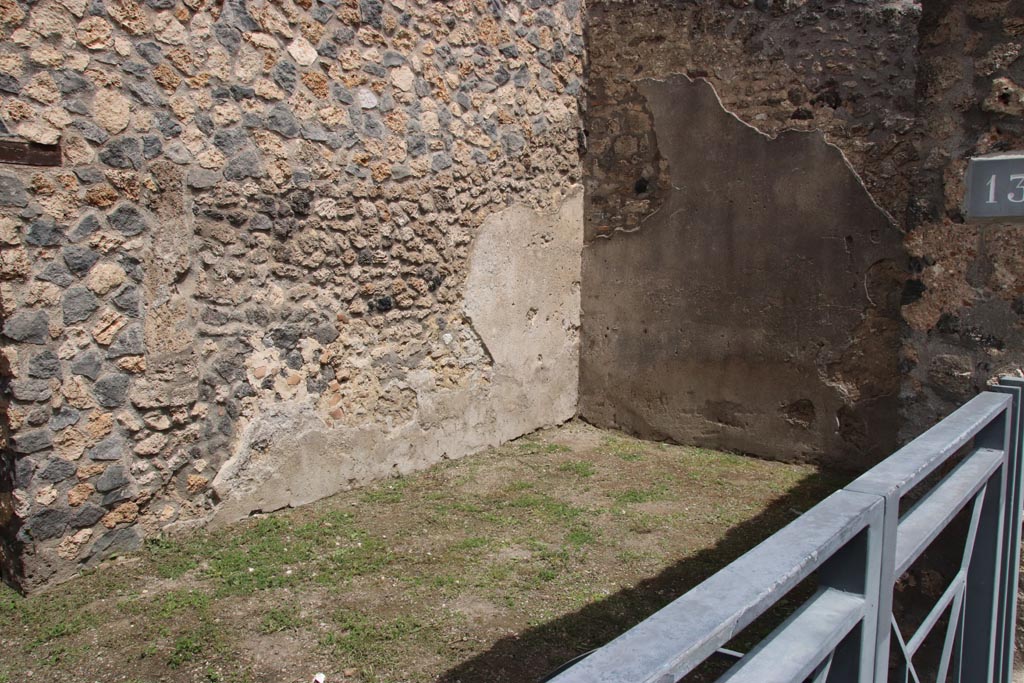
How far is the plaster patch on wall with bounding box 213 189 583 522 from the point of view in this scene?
391 centimetres

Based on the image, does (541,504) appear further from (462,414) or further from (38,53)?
(38,53)

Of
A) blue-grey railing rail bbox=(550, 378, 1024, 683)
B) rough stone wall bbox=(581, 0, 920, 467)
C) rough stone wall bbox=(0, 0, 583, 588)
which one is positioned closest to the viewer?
blue-grey railing rail bbox=(550, 378, 1024, 683)

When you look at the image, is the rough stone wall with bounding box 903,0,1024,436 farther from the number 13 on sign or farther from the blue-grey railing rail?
the blue-grey railing rail

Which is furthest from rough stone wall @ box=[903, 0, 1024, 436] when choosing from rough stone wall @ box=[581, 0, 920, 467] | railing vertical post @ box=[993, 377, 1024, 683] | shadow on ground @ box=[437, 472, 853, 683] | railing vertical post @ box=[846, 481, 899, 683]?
rough stone wall @ box=[581, 0, 920, 467]

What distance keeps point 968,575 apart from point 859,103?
10.8 feet

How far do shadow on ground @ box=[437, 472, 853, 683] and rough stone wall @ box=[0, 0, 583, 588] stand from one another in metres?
1.61

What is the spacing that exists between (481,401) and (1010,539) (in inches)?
130

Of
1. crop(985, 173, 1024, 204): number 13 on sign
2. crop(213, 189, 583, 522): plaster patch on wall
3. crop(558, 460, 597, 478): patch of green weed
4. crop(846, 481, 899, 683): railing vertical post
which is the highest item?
crop(985, 173, 1024, 204): number 13 on sign

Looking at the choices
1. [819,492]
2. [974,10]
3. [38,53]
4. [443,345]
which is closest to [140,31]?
[38,53]

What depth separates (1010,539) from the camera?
86.7 inches

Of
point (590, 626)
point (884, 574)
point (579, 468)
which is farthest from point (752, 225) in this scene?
point (884, 574)

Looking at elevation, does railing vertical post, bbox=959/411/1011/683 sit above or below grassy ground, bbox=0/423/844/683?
above

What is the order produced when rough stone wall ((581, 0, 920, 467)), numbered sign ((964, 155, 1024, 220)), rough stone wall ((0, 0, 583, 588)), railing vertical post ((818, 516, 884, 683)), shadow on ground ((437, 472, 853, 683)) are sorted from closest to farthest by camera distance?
railing vertical post ((818, 516, 884, 683))
numbered sign ((964, 155, 1024, 220))
shadow on ground ((437, 472, 853, 683))
rough stone wall ((0, 0, 583, 588))
rough stone wall ((581, 0, 920, 467))

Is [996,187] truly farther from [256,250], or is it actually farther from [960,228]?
[256,250]
